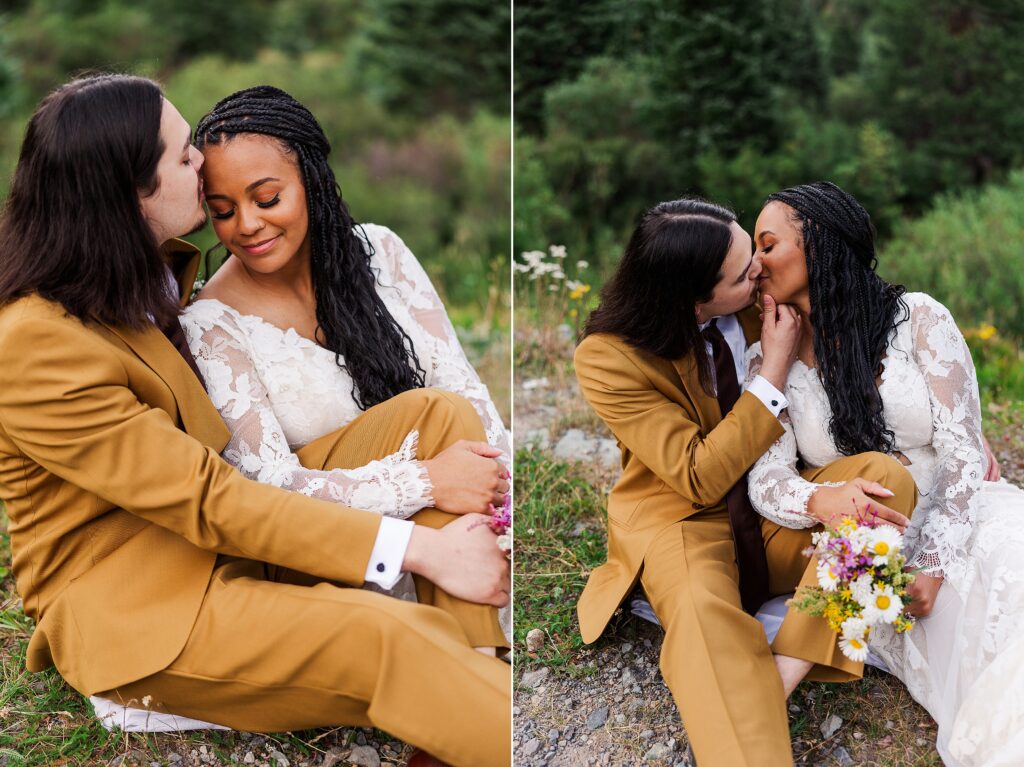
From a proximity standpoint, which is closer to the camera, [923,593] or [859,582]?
[859,582]

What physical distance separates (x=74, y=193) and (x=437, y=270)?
6629 mm

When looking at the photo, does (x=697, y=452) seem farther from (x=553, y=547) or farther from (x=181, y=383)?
(x=181, y=383)

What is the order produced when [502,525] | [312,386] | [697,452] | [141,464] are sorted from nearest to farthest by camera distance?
[141,464], [502,525], [697,452], [312,386]

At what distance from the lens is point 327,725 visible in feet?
9.78

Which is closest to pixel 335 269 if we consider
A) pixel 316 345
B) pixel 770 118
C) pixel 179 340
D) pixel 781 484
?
pixel 316 345

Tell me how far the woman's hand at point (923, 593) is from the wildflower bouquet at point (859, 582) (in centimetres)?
25

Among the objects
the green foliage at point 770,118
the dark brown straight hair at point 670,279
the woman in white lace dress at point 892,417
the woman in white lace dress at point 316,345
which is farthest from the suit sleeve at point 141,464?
the green foliage at point 770,118

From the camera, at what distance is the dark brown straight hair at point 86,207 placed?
2.61 meters

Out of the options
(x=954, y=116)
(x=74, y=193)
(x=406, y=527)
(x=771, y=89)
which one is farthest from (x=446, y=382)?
(x=954, y=116)

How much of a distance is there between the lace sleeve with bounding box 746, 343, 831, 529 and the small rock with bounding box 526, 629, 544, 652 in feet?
2.81

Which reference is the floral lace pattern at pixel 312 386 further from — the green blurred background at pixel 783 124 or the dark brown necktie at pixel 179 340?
the green blurred background at pixel 783 124

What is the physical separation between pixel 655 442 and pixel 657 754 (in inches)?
34.7

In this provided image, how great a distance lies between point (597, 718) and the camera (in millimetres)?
3221

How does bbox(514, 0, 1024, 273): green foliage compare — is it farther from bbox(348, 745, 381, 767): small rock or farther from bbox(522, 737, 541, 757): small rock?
bbox(348, 745, 381, 767): small rock
